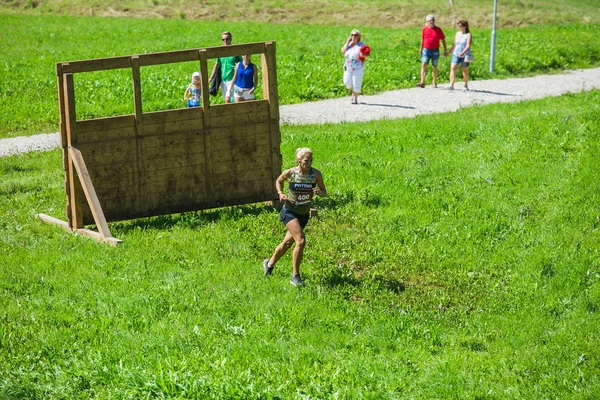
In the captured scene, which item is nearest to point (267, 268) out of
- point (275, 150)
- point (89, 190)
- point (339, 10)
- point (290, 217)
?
point (290, 217)

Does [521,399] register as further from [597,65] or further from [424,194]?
[597,65]

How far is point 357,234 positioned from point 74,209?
3.89m

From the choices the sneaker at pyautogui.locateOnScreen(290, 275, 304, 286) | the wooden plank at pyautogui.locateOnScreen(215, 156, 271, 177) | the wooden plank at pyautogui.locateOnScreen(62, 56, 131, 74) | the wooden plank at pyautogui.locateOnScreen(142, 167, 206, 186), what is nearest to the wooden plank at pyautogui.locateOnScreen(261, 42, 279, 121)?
the wooden plank at pyautogui.locateOnScreen(215, 156, 271, 177)

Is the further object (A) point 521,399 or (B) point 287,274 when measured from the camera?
(B) point 287,274

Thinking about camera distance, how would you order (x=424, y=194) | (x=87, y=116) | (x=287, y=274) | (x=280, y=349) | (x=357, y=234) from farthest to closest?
(x=87, y=116) < (x=424, y=194) < (x=357, y=234) < (x=287, y=274) < (x=280, y=349)

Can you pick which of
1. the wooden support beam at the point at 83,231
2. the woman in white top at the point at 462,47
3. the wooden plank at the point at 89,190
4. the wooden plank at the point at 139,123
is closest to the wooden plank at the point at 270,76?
the wooden plank at the point at 139,123

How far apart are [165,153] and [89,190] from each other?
1.36 meters

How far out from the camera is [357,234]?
43.0 feet

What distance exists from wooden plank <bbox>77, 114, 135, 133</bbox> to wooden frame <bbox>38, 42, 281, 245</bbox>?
0.05ft

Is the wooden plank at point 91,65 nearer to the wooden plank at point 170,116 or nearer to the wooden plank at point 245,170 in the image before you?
the wooden plank at point 170,116

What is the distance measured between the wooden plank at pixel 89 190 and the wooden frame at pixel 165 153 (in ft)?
0.04

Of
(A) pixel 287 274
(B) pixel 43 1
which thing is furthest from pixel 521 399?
(B) pixel 43 1

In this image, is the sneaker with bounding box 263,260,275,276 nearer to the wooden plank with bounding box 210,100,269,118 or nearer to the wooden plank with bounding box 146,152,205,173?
the wooden plank with bounding box 146,152,205,173

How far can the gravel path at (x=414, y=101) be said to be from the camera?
20031 millimetres
